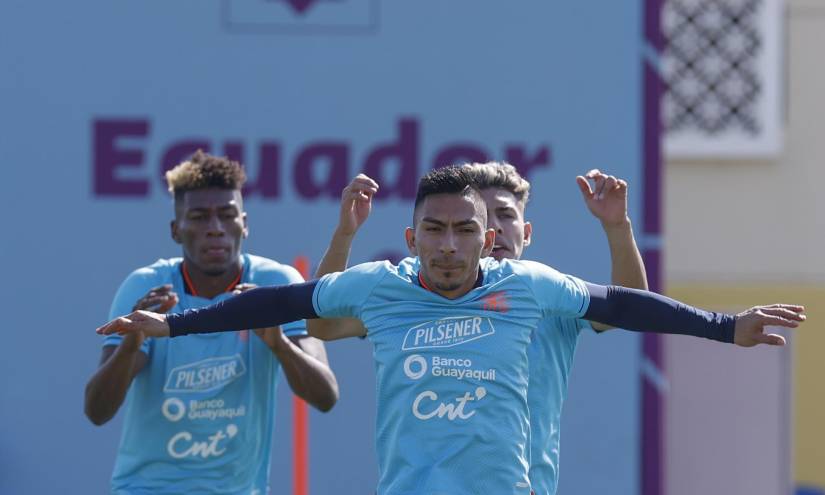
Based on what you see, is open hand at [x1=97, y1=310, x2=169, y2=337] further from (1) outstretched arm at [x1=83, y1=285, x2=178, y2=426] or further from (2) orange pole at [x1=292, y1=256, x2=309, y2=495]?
(2) orange pole at [x1=292, y1=256, x2=309, y2=495]

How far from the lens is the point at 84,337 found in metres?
6.12

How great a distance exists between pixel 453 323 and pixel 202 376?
1.17m

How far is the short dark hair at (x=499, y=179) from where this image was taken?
12.6 ft

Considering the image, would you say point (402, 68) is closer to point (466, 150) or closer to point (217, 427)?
point (466, 150)

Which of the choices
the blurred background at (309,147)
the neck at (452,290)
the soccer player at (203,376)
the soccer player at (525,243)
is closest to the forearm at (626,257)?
the soccer player at (525,243)

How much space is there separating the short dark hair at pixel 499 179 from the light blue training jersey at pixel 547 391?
17.8 inches

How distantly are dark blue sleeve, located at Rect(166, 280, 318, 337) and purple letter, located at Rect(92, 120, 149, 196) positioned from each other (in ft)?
9.28

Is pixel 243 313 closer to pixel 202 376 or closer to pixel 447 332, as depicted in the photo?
pixel 447 332

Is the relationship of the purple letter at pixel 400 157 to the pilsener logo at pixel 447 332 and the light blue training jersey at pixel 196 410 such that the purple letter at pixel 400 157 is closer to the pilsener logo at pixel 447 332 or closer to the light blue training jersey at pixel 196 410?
the light blue training jersey at pixel 196 410

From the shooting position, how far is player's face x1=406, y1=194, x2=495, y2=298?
332 cm

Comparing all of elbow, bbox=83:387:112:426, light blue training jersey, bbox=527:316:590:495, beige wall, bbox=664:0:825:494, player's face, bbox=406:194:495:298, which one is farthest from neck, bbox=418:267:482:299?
beige wall, bbox=664:0:825:494

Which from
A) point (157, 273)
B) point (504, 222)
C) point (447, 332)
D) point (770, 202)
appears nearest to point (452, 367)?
point (447, 332)

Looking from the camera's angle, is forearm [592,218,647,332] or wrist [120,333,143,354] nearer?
forearm [592,218,647,332]

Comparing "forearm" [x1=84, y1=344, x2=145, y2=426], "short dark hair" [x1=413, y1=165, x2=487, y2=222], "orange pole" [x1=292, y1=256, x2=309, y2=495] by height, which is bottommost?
"orange pole" [x1=292, y1=256, x2=309, y2=495]
